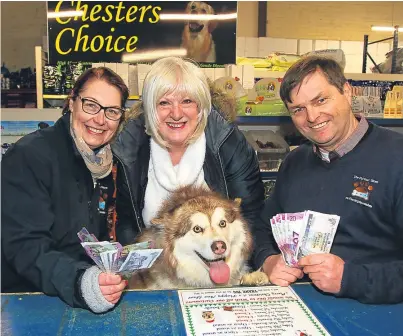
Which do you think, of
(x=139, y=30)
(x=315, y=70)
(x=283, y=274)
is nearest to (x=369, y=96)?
(x=139, y=30)

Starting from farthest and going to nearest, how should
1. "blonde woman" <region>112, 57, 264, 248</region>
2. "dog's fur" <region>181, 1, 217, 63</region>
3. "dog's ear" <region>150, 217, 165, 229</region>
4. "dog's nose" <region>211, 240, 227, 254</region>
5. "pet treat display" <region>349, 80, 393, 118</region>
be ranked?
"dog's fur" <region>181, 1, 217, 63</region> → "pet treat display" <region>349, 80, 393, 118</region> → "blonde woman" <region>112, 57, 264, 248</region> → "dog's ear" <region>150, 217, 165, 229</region> → "dog's nose" <region>211, 240, 227, 254</region>

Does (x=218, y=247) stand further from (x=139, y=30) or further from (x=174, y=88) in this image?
(x=139, y=30)

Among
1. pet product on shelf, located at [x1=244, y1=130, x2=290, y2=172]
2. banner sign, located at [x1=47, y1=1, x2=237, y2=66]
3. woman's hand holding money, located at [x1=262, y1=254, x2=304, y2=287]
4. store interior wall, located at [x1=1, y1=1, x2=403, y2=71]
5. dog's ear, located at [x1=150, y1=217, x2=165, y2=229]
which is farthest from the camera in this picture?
store interior wall, located at [x1=1, y1=1, x2=403, y2=71]

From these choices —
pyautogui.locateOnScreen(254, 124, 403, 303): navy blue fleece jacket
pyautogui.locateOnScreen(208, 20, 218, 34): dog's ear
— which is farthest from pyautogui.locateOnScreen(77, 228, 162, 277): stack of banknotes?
pyautogui.locateOnScreen(208, 20, 218, 34): dog's ear

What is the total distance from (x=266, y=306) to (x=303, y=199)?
830 millimetres

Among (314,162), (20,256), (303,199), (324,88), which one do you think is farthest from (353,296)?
(20,256)

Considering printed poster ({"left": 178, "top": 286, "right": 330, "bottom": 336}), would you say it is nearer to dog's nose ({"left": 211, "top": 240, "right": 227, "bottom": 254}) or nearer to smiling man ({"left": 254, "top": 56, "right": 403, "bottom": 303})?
smiling man ({"left": 254, "top": 56, "right": 403, "bottom": 303})

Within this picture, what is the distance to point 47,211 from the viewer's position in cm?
214

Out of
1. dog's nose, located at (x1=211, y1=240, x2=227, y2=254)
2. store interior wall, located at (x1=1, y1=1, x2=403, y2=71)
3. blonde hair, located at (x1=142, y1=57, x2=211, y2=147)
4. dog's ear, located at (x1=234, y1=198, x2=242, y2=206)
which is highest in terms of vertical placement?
store interior wall, located at (x1=1, y1=1, x2=403, y2=71)

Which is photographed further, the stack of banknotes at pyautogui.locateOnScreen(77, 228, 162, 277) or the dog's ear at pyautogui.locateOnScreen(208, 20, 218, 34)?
the dog's ear at pyautogui.locateOnScreen(208, 20, 218, 34)

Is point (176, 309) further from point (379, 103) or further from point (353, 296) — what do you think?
point (379, 103)

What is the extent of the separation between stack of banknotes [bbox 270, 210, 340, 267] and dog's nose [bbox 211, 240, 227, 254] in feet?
1.46

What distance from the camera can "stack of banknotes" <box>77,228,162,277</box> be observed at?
5.42ft

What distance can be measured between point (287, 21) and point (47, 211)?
1110 centimetres
